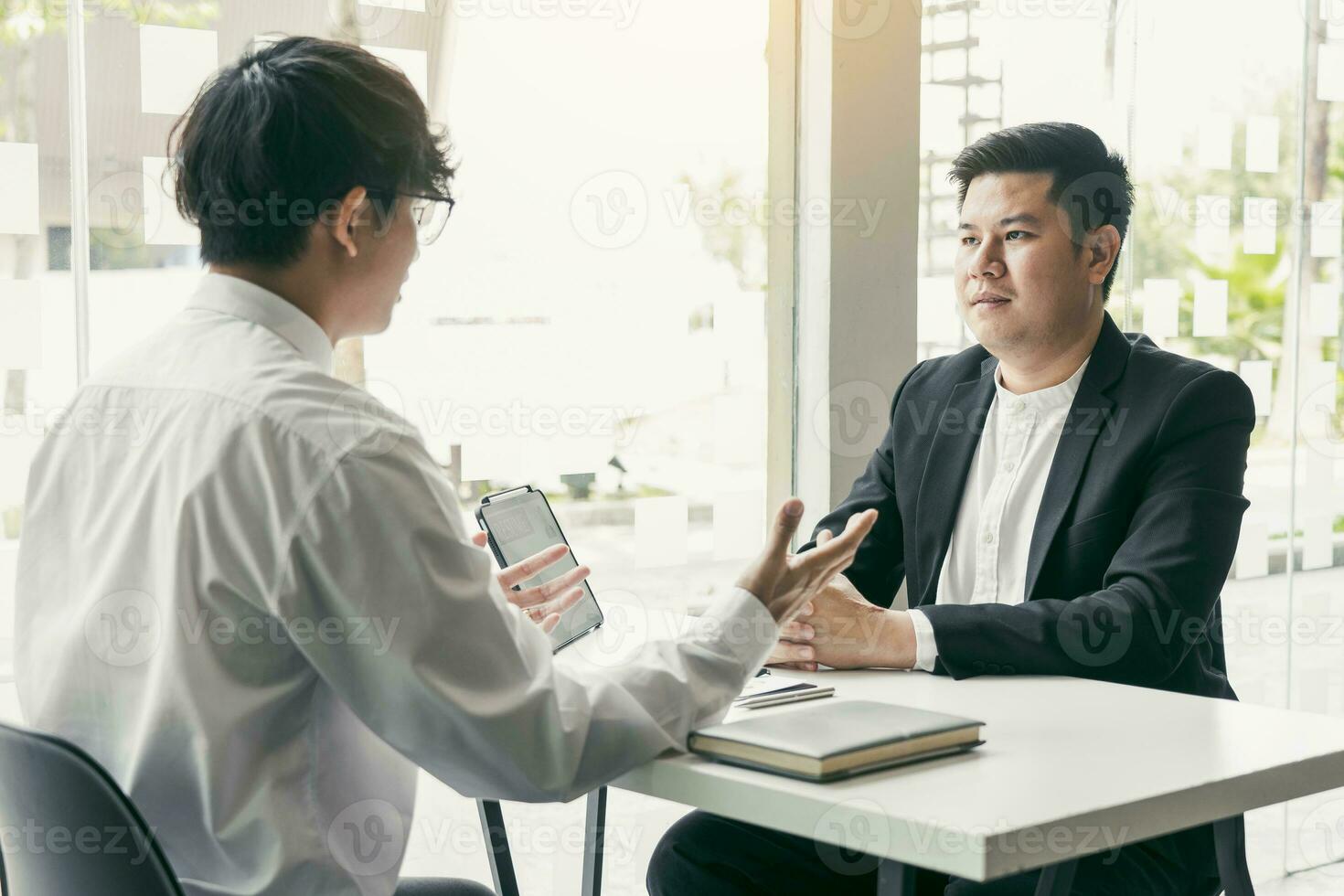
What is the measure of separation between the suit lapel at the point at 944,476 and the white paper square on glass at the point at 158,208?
1333 mm

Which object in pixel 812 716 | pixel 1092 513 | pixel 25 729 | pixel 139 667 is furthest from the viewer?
pixel 1092 513

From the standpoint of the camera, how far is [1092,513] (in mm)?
2145

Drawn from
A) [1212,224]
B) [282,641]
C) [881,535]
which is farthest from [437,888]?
[1212,224]

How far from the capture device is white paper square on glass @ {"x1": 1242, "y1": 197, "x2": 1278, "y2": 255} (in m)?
3.80

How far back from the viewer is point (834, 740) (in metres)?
1.34

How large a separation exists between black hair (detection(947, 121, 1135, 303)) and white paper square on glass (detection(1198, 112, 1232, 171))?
144 cm

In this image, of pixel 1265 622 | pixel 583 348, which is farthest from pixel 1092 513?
pixel 1265 622

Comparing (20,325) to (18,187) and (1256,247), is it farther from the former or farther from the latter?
(1256,247)

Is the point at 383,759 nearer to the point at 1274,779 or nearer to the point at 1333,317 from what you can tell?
the point at 1274,779

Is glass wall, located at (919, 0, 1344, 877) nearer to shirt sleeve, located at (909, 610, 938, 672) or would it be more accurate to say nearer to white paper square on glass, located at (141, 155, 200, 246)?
shirt sleeve, located at (909, 610, 938, 672)

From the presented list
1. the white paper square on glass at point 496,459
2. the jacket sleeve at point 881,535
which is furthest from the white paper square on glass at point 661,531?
the jacket sleeve at point 881,535

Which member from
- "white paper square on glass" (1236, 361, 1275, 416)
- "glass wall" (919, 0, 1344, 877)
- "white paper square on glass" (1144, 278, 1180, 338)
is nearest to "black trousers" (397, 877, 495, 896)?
"glass wall" (919, 0, 1344, 877)

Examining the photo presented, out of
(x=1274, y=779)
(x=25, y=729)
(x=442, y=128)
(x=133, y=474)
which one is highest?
(x=442, y=128)

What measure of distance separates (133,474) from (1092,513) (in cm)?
145
